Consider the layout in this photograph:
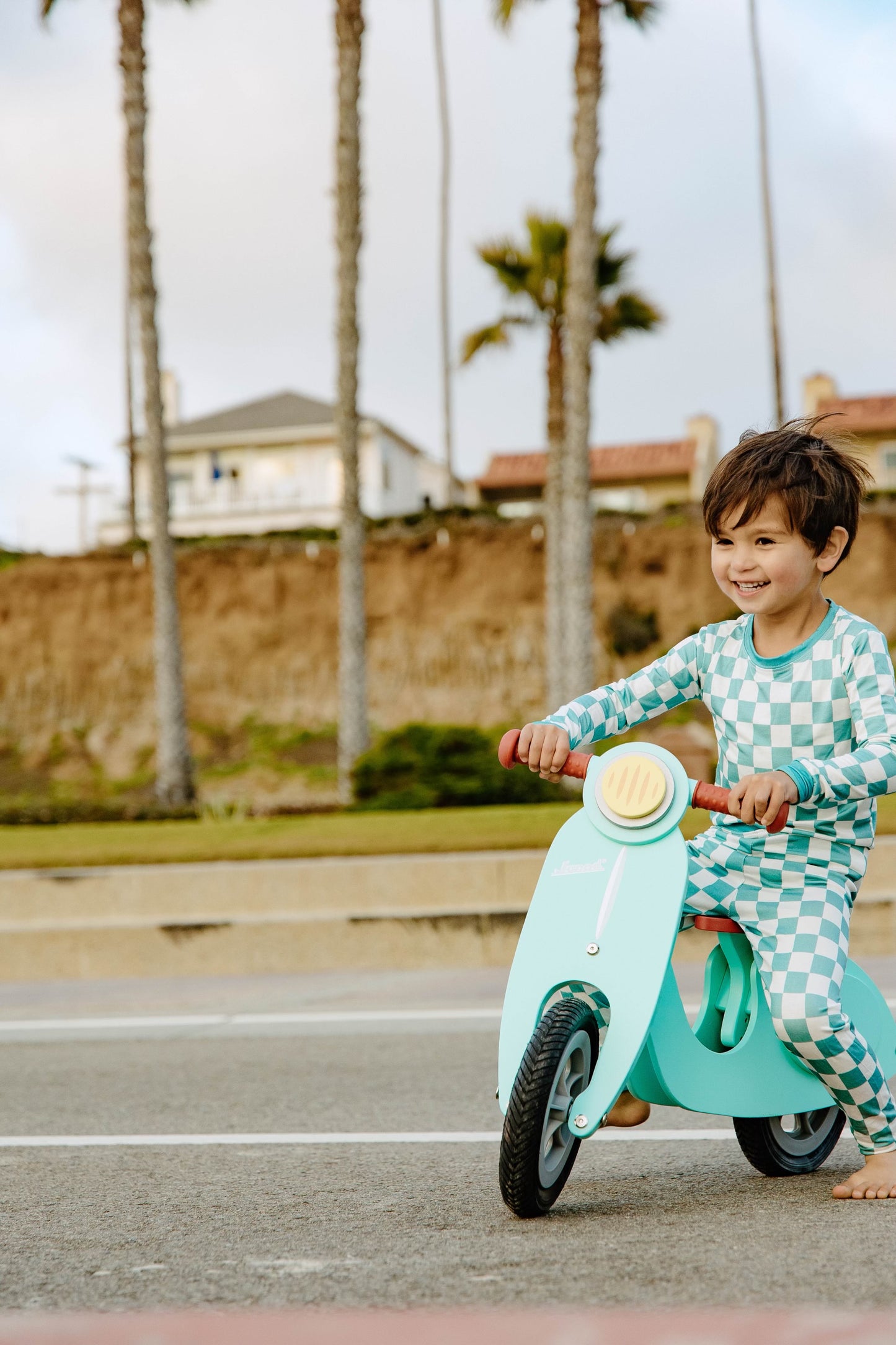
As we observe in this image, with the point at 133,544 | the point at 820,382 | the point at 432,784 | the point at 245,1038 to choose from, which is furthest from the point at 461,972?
the point at 820,382

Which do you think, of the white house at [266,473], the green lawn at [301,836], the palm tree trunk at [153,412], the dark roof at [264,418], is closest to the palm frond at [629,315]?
the palm tree trunk at [153,412]

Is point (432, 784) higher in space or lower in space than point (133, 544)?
lower

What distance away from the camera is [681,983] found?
778 cm

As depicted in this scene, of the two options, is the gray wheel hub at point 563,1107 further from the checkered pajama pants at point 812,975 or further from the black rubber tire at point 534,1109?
the checkered pajama pants at point 812,975

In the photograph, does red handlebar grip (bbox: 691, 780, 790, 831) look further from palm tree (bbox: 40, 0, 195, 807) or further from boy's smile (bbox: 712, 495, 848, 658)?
palm tree (bbox: 40, 0, 195, 807)

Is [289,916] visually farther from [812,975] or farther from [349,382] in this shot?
[349,382]

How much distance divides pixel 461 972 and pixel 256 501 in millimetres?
41033

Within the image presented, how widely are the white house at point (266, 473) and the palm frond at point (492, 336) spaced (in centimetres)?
2335

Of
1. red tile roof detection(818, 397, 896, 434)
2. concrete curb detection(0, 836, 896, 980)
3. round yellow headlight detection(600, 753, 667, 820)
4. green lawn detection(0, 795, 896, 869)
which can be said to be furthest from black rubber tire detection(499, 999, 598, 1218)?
red tile roof detection(818, 397, 896, 434)

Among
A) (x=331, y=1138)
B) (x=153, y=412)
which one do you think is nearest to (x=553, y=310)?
(x=153, y=412)

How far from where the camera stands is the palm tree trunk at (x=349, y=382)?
17891 mm

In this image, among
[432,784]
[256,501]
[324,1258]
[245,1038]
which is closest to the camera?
[324,1258]

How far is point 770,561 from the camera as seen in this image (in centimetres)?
339

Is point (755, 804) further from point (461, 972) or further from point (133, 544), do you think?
point (133, 544)
